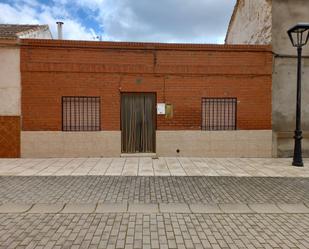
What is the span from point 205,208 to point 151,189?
1.56 metres

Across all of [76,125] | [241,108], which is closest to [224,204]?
[241,108]

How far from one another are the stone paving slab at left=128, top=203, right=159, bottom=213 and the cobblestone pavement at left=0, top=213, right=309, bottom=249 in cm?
24

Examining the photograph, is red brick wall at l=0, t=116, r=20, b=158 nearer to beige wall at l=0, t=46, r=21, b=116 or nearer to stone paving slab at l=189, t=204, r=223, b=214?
beige wall at l=0, t=46, r=21, b=116

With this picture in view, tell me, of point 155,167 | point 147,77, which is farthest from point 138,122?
point 155,167

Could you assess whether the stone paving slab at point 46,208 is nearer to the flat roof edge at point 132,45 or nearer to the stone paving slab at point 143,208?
the stone paving slab at point 143,208

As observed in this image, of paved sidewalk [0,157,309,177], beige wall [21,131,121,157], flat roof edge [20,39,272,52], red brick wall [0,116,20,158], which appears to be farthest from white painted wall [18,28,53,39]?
paved sidewalk [0,157,309,177]

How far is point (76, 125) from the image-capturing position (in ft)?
34.5

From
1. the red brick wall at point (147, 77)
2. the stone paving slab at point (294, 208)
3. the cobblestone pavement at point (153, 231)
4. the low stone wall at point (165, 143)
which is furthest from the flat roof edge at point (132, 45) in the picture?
the cobblestone pavement at point (153, 231)

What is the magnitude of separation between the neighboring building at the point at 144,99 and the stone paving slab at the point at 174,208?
5096 mm

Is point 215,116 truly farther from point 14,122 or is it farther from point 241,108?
point 14,122

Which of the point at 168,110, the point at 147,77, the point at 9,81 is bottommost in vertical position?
the point at 168,110

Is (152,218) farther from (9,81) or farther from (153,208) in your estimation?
(9,81)

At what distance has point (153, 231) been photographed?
170 inches

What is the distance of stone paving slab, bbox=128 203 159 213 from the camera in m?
5.18
